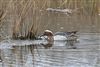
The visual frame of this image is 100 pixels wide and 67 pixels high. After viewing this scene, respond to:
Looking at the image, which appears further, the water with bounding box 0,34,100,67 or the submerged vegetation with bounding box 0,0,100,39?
the submerged vegetation with bounding box 0,0,100,39

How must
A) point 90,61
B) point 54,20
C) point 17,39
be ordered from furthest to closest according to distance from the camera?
point 54,20
point 17,39
point 90,61

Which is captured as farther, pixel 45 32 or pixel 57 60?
pixel 45 32

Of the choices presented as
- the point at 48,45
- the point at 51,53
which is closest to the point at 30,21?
the point at 48,45

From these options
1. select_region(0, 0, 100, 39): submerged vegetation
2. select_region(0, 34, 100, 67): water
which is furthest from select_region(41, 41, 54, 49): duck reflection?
select_region(0, 0, 100, 39): submerged vegetation

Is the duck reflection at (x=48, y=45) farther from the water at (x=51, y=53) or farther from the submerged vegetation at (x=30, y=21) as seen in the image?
the submerged vegetation at (x=30, y=21)

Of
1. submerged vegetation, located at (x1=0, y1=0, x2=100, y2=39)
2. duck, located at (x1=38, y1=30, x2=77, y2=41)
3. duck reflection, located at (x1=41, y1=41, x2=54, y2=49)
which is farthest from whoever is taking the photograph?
duck, located at (x1=38, y1=30, x2=77, y2=41)

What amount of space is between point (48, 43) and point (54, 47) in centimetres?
71

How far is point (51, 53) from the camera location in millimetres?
10070

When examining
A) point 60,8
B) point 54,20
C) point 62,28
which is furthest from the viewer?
point 60,8

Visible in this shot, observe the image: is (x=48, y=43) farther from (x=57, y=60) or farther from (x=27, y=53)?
(x=57, y=60)

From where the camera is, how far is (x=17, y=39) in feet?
38.5

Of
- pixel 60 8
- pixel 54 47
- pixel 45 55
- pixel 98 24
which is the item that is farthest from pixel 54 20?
pixel 45 55

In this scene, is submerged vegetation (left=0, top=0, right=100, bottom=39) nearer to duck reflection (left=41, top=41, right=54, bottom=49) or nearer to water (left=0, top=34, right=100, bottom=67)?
water (left=0, top=34, right=100, bottom=67)

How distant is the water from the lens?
8836mm
